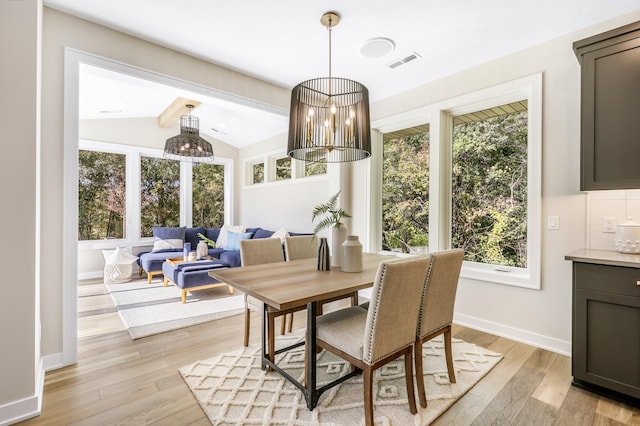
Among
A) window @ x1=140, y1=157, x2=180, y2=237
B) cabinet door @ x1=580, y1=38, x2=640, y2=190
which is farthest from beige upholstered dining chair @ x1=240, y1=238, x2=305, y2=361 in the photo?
window @ x1=140, y1=157, x2=180, y2=237

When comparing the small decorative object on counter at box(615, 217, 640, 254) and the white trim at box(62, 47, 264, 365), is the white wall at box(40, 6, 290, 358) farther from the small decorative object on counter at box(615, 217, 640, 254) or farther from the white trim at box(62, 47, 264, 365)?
the small decorative object on counter at box(615, 217, 640, 254)

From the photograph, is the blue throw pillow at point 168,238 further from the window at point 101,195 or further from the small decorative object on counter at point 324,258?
the small decorative object on counter at point 324,258

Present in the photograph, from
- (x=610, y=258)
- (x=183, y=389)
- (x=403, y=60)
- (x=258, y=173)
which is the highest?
(x=403, y=60)

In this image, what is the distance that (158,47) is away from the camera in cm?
281

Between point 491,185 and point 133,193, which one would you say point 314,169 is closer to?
point 491,185

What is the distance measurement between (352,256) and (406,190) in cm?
198

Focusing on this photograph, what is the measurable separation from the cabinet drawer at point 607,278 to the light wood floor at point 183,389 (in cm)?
70

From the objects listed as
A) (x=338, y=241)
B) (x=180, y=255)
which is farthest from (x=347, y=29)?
(x=180, y=255)

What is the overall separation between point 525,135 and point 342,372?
268cm

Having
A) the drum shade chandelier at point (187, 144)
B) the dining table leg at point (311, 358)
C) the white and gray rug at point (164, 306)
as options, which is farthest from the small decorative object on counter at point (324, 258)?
the drum shade chandelier at point (187, 144)

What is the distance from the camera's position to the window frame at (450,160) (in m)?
2.63

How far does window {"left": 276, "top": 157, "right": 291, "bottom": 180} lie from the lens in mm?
5743

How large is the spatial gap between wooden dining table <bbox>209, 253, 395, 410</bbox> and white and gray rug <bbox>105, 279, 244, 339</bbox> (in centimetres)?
145

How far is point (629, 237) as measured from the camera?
2072 mm
